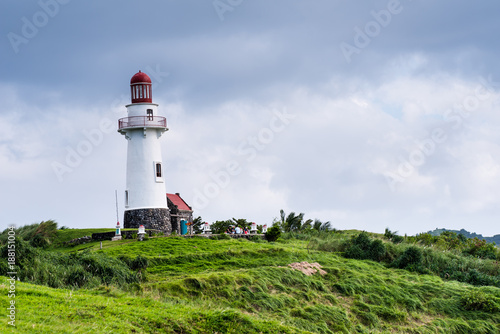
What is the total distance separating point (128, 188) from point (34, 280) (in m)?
17.8

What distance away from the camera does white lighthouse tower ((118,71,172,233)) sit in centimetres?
3491

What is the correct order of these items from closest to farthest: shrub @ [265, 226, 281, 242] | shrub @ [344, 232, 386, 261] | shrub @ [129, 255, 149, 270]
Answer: shrub @ [129, 255, 149, 270] → shrub @ [344, 232, 386, 261] → shrub @ [265, 226, 281, 242]

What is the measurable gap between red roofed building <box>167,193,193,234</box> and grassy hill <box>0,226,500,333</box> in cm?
977

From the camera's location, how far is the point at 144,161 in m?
35.3

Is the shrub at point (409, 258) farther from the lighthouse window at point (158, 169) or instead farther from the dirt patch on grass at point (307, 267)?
the lighthouse window at point (158, 169)

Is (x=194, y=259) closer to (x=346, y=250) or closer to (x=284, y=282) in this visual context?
(x=284, y=282)

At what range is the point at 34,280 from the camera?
17.6m

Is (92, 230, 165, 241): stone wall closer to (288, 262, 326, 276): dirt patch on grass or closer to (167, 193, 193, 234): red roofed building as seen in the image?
(167, 193, 193, 234): red roofed building

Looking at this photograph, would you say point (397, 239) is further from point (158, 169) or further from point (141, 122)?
point (141, 122)

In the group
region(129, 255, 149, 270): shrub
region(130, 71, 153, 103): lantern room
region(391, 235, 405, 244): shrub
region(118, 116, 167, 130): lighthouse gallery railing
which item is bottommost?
region(129, 255, 149, 270): shrub

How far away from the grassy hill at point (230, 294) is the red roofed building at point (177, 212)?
32.0 feet

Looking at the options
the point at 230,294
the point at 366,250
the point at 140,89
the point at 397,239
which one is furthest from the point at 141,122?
the point at 230,294

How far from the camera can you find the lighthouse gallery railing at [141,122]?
35.1m

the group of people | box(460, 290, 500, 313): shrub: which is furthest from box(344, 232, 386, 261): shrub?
the group of people
